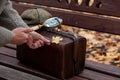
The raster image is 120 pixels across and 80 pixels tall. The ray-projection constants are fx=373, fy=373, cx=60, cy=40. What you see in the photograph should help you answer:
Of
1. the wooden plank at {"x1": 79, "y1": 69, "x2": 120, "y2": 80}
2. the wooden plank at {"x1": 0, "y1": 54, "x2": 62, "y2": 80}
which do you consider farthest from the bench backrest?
the wooden plank at {"x1": 0, "y1": 54, "x2": 62, "y2": 80}

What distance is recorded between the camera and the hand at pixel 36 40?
7.56 ft

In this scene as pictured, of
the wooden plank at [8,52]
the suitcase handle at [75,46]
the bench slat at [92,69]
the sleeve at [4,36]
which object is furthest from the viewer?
the wooden plank at [8,52]

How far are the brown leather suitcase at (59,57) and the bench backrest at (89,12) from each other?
56 cm

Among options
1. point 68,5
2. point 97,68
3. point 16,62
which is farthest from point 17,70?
point 68,5

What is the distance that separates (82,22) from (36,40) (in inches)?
32.9

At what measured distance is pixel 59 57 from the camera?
2352 millimetres

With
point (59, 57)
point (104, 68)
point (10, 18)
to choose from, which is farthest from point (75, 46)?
point (10, 18)

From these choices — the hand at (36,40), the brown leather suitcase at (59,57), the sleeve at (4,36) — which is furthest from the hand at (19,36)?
the brown leather suitcase at (59,57)

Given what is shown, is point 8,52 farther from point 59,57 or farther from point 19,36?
point 19,36

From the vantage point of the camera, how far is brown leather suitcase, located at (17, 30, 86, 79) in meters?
2.36

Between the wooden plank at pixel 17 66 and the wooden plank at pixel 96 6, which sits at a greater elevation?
the wooden plank at pixel 96 6

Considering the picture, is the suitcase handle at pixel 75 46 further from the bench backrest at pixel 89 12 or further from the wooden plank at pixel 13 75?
the bench backrest at pixel 89 12

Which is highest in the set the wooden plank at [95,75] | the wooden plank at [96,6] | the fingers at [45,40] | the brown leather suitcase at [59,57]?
the wooden plank at [96,6]

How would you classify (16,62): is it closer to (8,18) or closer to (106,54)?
(8,18)
